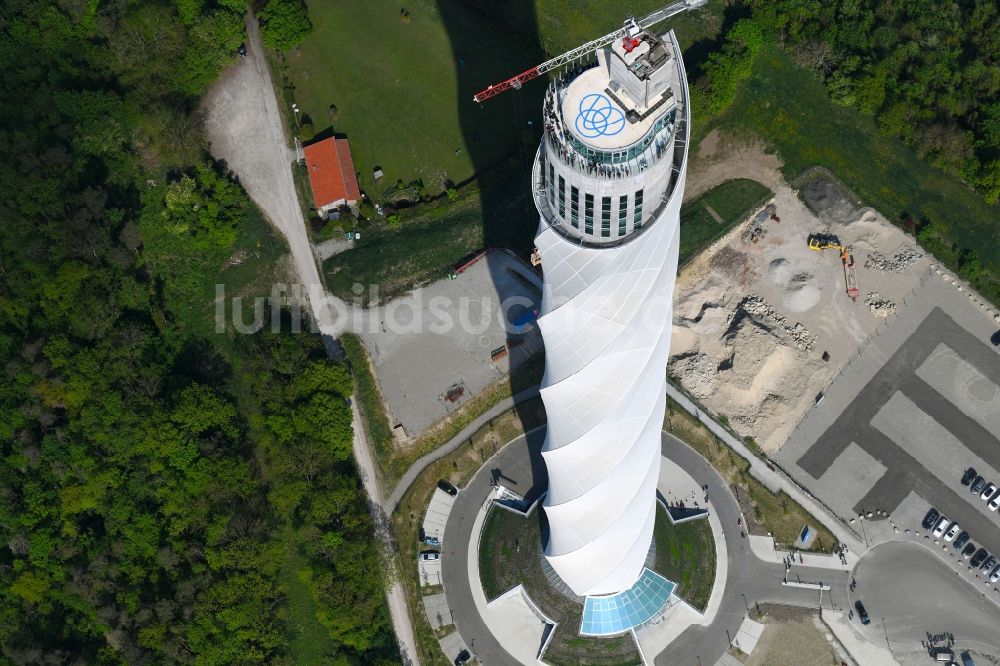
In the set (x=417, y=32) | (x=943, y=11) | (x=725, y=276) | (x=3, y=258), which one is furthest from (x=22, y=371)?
(x=943, y=11)

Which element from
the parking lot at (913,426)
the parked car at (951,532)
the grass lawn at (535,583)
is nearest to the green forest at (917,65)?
the parking lot at (913,426)

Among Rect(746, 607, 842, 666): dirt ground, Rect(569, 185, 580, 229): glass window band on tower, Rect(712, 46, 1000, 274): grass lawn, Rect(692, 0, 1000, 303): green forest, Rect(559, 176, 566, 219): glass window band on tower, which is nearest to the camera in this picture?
Rect(569, 185, 580, 229): glass window band on tower

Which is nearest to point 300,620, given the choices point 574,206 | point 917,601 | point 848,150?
point 574,206

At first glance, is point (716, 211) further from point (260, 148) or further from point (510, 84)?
point (260, 148)

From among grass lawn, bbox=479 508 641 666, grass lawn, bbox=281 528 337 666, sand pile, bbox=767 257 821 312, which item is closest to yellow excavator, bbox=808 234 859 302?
sand pile, bbox=767 257 821 312

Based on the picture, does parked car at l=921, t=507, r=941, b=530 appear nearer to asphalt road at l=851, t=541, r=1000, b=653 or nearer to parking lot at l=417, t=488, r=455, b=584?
asphalt road at l=851, t=541, r=1000, b=653

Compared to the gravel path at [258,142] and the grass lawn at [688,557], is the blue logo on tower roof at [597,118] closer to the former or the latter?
the grass lawn at [688,557]
